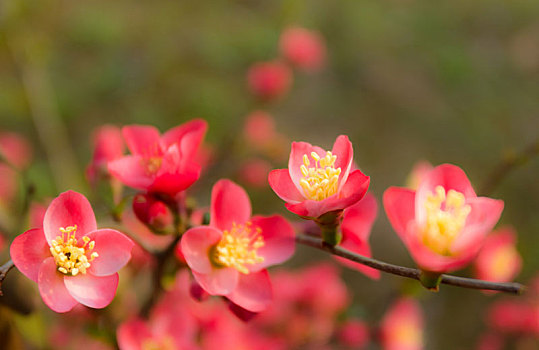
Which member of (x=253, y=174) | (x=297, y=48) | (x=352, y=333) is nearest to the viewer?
(x=352, y=333)

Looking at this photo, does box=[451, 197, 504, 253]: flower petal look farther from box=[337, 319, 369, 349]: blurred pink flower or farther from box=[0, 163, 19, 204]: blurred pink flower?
box=[0, 163, 19, 204]: blurred pink flower

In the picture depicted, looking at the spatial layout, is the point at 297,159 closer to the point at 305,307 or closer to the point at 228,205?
the point at 228,205

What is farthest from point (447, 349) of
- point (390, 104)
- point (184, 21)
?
point (184, 21)

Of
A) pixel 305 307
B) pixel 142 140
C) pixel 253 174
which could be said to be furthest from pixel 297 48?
pixel 142 140

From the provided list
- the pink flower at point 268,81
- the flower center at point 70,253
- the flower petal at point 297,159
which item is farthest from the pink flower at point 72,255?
the pink flower at point 268,81

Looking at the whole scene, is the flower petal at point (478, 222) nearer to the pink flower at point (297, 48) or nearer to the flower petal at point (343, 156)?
the flower petal at point (343, 156)

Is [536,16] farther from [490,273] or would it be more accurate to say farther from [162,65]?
[490,273]
